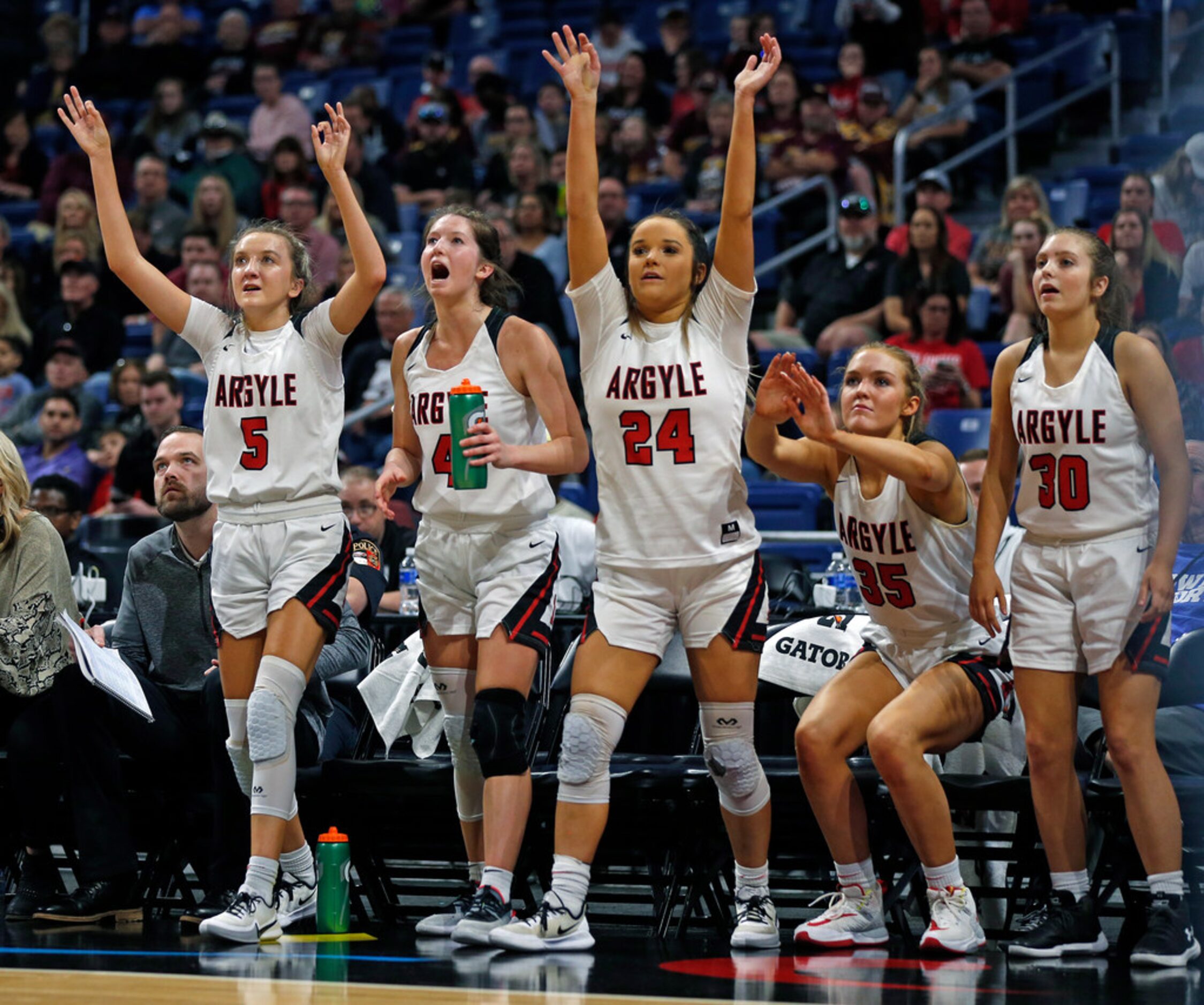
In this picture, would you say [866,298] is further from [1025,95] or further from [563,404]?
[563,404]

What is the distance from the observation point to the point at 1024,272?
26.9ft

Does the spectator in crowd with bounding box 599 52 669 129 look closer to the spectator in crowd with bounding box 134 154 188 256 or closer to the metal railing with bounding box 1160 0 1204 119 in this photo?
the spectator in crowd with bounding box 134 154 188 256

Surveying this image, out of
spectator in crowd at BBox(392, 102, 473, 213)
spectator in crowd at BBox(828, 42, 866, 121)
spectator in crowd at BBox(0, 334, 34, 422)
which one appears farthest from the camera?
spectator in crowd at BBox(392, 102, 473, 213)

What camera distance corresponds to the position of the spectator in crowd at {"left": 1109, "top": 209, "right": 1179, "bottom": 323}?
7363 mm

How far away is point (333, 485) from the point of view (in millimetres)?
4621

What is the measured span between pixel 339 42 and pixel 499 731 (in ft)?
34.6

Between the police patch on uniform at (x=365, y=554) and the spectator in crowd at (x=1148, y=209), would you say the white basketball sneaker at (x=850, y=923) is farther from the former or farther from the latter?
the spectator in crowd at (x=1148, y=209)

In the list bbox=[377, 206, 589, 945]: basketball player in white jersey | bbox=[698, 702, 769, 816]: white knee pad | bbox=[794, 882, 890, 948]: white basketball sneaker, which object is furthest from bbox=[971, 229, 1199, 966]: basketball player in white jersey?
bbox=[377, 206, 589, 945]: basketball player in white jersey

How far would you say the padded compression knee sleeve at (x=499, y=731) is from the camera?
4254 millimetres

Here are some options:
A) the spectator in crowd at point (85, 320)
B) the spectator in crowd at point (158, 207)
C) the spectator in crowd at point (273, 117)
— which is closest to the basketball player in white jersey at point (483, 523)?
the spectator in crowd at point (85, 320)

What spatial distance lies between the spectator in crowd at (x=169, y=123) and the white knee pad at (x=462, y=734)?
369 inches

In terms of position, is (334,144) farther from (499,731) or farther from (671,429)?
(499,731)

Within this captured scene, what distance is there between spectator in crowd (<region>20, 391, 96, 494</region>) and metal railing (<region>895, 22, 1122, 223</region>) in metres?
4.72

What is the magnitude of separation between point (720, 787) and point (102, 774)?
1866 mm
